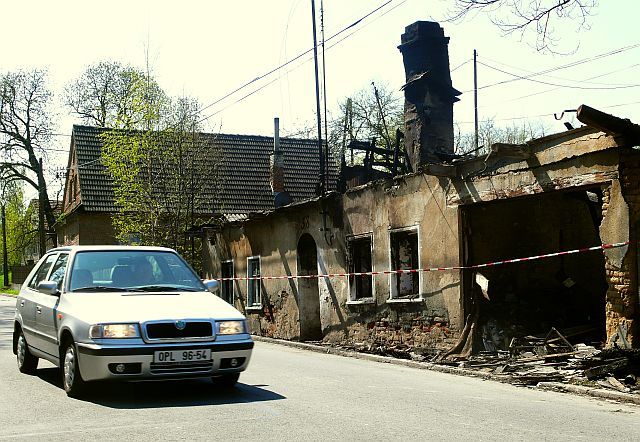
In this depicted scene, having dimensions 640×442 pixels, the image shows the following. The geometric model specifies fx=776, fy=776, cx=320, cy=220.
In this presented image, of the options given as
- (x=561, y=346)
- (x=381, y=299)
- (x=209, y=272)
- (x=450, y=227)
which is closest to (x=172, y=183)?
(x=209, y=272)

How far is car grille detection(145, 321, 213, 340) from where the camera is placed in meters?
7.86

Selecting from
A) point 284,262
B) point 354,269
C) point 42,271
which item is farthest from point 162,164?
point 42,271

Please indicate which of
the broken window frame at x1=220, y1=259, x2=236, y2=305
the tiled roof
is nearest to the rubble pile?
the broken window frame at x1=220, y1=259, x2=236, y2=305

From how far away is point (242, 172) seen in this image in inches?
1564

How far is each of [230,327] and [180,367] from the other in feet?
2.29

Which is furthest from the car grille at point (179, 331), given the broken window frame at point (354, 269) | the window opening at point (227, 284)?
the window opening at point (227, 284)

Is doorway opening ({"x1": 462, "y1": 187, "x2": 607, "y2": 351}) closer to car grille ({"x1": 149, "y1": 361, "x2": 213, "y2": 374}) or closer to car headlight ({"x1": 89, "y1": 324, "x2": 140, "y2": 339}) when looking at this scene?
car grille ({"x1": 149, "y1": 361, "x2": 213, "y2": 374})

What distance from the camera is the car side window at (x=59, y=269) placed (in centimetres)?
926

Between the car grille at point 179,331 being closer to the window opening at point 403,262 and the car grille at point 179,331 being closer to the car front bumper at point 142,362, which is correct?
the car front bumper at point 142,362

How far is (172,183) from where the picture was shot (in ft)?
91.6

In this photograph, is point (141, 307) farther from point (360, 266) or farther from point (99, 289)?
point (360, 266)

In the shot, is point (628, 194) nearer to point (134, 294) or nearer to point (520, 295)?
point (520, 295)

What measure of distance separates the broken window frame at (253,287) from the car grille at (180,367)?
15.2 m

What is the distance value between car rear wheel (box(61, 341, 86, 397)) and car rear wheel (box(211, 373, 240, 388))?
60.3 inches
